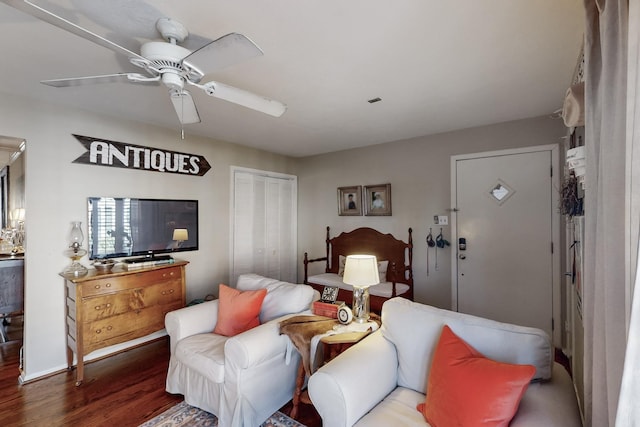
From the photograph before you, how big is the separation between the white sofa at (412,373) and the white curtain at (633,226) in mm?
591

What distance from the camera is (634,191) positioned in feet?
2.32

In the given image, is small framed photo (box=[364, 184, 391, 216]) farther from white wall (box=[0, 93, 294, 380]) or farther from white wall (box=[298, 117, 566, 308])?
white wall (box=[0, 93, 294, 380])

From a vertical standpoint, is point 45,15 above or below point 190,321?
above

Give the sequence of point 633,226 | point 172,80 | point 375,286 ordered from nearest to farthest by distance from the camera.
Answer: point 633,226
point 172,80
point 375,286

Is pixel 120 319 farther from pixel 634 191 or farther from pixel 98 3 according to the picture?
pixel 634 191

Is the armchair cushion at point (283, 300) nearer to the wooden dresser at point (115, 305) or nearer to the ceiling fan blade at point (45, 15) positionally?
the wooden dresser at point (115, 305)

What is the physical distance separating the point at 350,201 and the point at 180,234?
2373mm

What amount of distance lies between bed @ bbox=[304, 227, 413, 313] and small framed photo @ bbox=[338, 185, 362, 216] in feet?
0.99

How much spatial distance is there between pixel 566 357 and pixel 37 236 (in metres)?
5.03

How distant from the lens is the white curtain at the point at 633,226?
2.15 ft

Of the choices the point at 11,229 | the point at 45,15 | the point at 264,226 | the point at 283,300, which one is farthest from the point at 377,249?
the point at 11,229

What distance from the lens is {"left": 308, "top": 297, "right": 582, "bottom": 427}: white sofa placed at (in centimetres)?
123

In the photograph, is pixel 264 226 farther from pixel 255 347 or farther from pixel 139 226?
pixel 255 347

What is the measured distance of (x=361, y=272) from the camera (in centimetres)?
206
